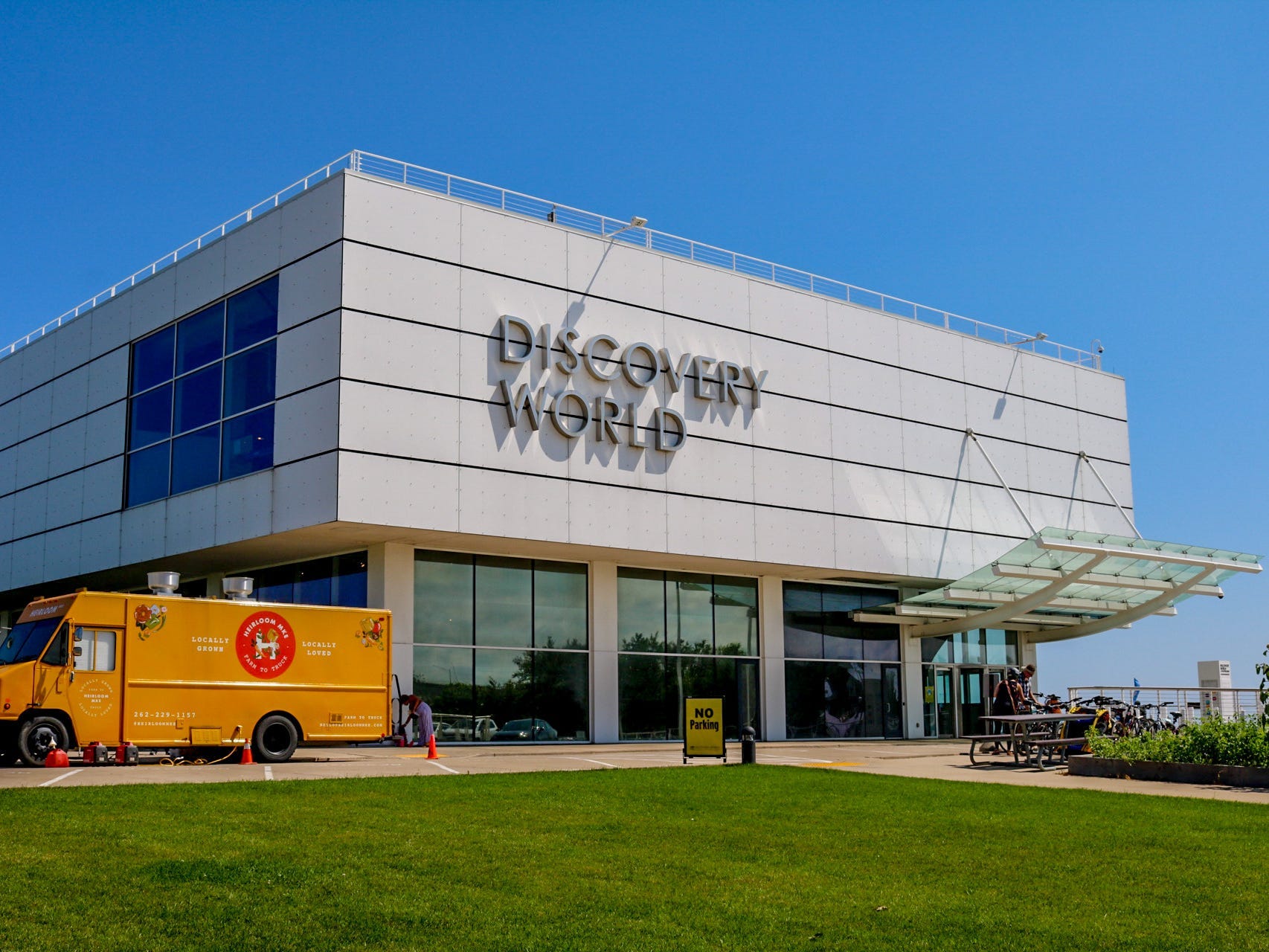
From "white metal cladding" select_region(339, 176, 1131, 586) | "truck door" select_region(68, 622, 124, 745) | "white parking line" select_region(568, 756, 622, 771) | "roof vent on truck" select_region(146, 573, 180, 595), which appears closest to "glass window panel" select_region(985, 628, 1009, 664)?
"white metal cladding" select_region(339, 176, 1131, 586)

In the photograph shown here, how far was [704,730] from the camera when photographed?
79.9 ft

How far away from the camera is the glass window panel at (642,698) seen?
34.2 m

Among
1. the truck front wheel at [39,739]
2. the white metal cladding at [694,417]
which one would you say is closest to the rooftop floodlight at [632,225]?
the white metal cladding at [694,417]

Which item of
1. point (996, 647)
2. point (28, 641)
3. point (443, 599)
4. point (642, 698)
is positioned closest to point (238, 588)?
point (28, 641)

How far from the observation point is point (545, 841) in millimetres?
12086

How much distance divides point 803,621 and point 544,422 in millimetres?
11926

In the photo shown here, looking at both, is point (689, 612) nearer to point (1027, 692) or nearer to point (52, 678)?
point (1027, 692)

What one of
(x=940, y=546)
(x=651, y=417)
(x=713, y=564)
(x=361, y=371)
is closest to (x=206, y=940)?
(x=361, y=371)

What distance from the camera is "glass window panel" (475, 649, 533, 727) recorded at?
31266 millimetres

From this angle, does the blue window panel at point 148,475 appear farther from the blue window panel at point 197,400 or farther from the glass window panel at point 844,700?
the glass window panel at point 844,700

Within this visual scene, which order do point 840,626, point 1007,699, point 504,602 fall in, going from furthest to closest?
1. point 840,626
2. point 504,602
3. point 1007,699

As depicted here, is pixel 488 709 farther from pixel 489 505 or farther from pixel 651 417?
pixel 651 417

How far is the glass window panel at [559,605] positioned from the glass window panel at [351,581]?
14.5 ft

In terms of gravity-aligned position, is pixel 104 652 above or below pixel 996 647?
below
